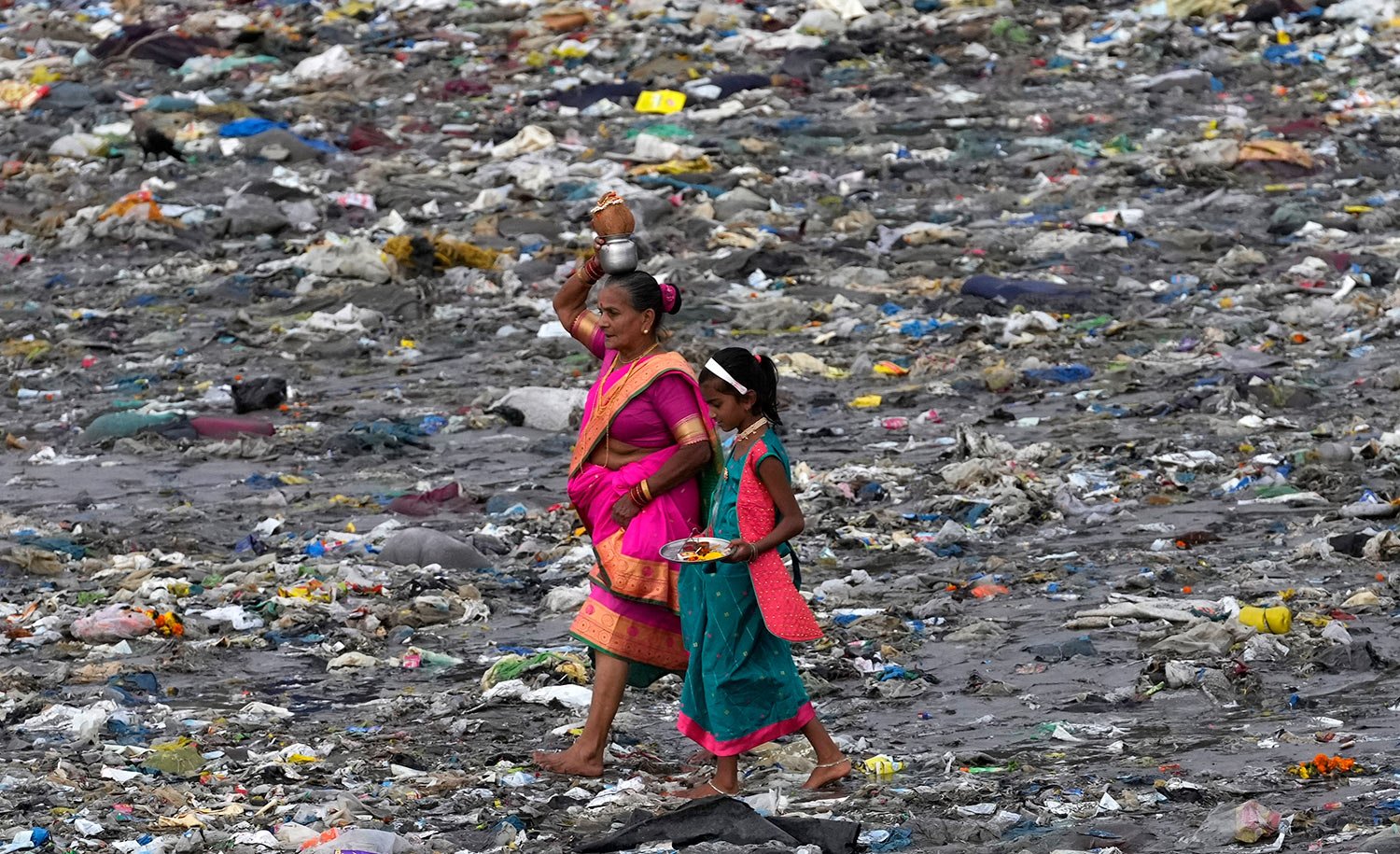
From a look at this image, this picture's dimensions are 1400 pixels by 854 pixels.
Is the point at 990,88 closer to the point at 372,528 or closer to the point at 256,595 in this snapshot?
the point at 372,528

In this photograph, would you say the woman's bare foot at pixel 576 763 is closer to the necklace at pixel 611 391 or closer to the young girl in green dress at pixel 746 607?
the young girl in green dress at pixel 746 607

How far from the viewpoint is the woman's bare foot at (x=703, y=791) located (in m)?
3.88

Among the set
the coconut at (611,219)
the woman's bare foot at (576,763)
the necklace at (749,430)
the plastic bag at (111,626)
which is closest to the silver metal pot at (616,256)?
the coconut at (611,219)

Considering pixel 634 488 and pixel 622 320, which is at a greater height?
pixel 622 320

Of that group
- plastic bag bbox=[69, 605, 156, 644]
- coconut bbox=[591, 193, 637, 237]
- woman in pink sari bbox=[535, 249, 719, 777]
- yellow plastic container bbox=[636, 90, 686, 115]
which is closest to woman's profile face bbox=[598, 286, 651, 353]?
woman in pink sari bbox=[535, 249, 719, 777]

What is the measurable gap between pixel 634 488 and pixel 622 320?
14.8 inches

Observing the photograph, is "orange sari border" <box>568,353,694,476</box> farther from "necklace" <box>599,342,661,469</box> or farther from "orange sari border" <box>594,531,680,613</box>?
"orange sari border" <box>594,531,680,613</box>

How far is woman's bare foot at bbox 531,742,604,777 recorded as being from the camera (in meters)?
4.04

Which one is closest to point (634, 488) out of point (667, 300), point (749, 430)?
point (749, 430)

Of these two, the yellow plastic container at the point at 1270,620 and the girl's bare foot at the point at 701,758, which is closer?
the girl's bare foot at the point at 701,758

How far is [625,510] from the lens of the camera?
13.1 feet

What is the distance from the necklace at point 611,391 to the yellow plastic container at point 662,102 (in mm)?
10142

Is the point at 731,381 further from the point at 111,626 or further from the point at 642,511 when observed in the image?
the point at 111,626

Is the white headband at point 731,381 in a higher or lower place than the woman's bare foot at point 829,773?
higher
